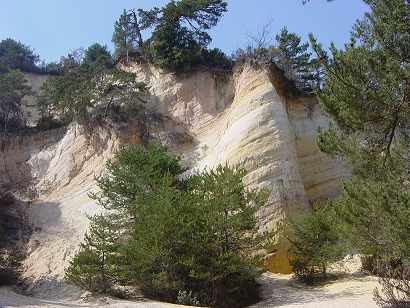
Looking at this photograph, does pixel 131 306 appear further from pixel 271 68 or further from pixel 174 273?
pixel 271 68

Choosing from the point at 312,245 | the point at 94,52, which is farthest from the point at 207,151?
the point at 94,52

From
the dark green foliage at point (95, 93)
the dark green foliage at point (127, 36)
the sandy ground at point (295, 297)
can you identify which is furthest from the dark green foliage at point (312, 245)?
the dark green foliage at point (127, 36)

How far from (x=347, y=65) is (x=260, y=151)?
33.7ft

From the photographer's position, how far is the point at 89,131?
30.1 metres

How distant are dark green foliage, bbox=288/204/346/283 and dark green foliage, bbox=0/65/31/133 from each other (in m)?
24.6

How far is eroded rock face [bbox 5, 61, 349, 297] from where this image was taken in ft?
68.0

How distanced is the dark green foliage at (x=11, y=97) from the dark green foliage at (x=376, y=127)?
27147mm

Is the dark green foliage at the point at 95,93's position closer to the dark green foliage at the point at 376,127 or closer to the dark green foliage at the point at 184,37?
the dark green foliage at the point at 184,37

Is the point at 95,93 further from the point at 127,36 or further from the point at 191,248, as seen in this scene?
the point at 191,248

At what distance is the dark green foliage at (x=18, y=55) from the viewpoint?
45475mm

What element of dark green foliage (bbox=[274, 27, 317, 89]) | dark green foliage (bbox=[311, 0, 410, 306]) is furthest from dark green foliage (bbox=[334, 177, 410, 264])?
dark green foliage (bbox=[274, 27, 317, 89])

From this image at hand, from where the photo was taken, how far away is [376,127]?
12.1 metres

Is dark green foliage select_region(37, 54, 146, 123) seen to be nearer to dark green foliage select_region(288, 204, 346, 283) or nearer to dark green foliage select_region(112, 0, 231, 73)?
dark green foliage select_region(112, 0, 231, 73)

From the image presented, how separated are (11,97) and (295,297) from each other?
26805 mm
